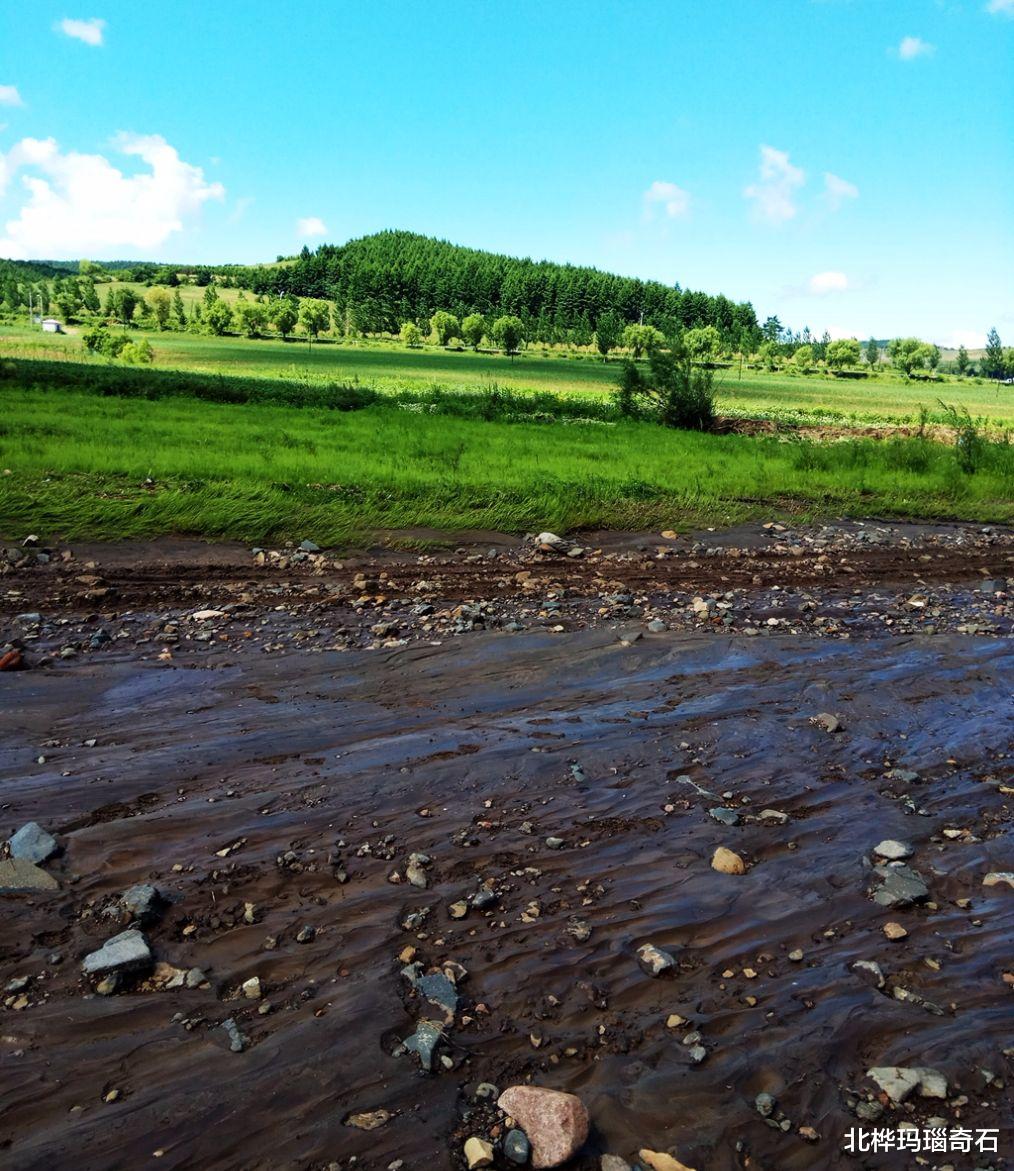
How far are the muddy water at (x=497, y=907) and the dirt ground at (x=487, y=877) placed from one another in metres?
0.02

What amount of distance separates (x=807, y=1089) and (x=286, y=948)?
2.30 m

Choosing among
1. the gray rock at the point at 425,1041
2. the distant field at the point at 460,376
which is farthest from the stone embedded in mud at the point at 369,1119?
the distant field at the point at 460,376

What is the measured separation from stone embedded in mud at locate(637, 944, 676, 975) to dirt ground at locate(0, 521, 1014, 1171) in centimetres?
4

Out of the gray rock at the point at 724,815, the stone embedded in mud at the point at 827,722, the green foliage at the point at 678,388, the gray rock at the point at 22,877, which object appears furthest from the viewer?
the green foliage at the point at 678,388

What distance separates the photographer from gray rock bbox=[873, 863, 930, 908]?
420 cm

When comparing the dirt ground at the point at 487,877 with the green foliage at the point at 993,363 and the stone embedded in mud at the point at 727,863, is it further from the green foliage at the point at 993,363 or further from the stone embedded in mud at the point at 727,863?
the green foliage at the point at 993,363

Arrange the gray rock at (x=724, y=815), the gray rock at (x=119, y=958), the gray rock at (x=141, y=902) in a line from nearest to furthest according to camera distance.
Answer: the gray rock at (x=119, y=958) < the gray rock at (x=141, y=902) < the gray rock at (x=724, y=815)

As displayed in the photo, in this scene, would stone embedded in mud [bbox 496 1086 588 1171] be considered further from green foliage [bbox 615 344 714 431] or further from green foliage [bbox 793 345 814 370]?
green foliage [bbox 793 345 814 370]

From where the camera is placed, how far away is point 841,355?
15912cm

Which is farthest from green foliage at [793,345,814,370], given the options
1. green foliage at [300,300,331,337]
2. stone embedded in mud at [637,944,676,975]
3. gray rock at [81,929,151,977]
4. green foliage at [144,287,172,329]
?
gray rock at [81,929,151,977]

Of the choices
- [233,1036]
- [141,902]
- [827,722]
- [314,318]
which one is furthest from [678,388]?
[314,318]

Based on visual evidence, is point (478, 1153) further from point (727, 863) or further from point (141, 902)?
point (727, 863)

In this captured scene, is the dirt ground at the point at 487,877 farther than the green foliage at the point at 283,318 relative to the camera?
No

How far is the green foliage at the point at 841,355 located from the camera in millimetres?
158750
